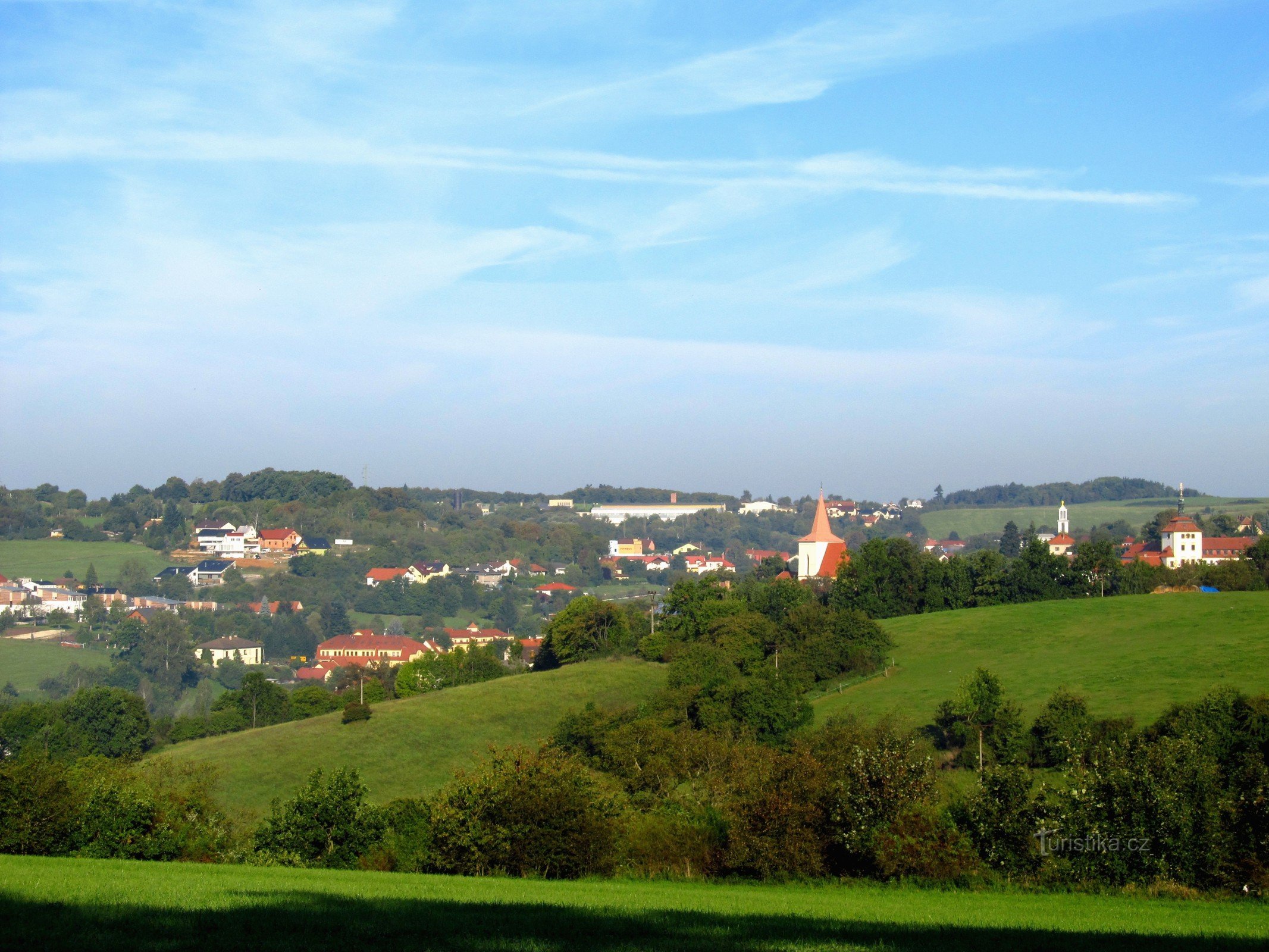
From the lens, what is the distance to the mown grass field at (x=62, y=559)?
577ft

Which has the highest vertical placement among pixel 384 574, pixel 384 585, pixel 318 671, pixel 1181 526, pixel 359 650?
pixel 1181 526

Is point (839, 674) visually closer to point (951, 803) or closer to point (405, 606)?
point (951, 803)

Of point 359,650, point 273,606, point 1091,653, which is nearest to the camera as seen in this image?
point 1091,653

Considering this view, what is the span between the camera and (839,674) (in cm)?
5919

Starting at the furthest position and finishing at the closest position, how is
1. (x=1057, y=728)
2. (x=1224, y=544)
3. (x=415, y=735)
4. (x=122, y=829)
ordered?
(x=1224, y=544), (x=415, y=735), (x=1057, y=728), (x=122, y=829)

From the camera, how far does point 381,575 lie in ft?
635

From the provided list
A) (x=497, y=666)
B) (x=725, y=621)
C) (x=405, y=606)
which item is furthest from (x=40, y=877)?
(x=405, y=606)

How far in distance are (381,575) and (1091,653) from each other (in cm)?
15375

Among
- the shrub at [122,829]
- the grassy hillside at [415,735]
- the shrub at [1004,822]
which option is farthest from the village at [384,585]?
the shrub at [1004,822]

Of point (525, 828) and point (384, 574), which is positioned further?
point (384, 574)

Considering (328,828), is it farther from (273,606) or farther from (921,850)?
(273,606)

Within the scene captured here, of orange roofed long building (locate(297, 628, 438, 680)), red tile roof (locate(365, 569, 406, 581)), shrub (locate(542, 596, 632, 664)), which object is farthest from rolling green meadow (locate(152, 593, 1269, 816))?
red tile roof (locate(365, 569, 406, 581))

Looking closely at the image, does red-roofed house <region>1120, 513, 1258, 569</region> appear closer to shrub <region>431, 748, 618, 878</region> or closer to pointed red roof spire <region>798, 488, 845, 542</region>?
pointed red roof spire <region>798, 488, 845, 542</region>

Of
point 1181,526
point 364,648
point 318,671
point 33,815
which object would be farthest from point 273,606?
point 33,815
